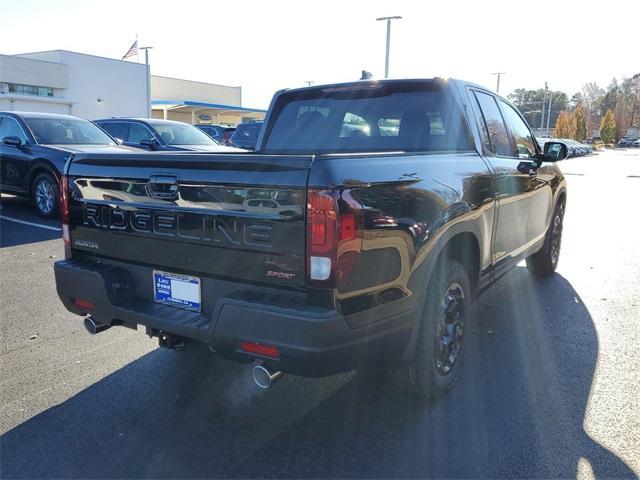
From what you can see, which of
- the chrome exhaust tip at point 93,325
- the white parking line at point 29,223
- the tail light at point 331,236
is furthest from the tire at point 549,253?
the white parking line at point 29,223

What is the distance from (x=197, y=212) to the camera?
278 cm

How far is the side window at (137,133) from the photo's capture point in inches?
455

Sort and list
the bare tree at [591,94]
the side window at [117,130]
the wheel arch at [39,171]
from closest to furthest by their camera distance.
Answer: the wheel arch at [39,171] → the side window at [117,130] → the bare tree at [591,94]

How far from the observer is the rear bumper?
244 cm

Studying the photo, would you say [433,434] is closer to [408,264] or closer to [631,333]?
[408,264]

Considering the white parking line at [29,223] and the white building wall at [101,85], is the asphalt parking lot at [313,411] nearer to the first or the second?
the white parking line at [29,223]

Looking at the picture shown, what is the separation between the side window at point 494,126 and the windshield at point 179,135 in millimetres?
8161

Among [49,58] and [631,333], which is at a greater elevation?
[49,58]

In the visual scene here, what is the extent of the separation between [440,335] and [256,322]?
129 cm

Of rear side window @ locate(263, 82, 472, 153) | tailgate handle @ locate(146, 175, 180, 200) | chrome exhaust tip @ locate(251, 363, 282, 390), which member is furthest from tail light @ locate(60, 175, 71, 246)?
rear side window @ locate(263, 82, 472, 153)

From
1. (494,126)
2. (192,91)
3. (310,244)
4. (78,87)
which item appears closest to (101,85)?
(78,87)

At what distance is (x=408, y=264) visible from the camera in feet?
9.22

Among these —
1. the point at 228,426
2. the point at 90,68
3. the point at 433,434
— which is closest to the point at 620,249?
the point at 433,434

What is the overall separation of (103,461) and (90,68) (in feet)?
156
